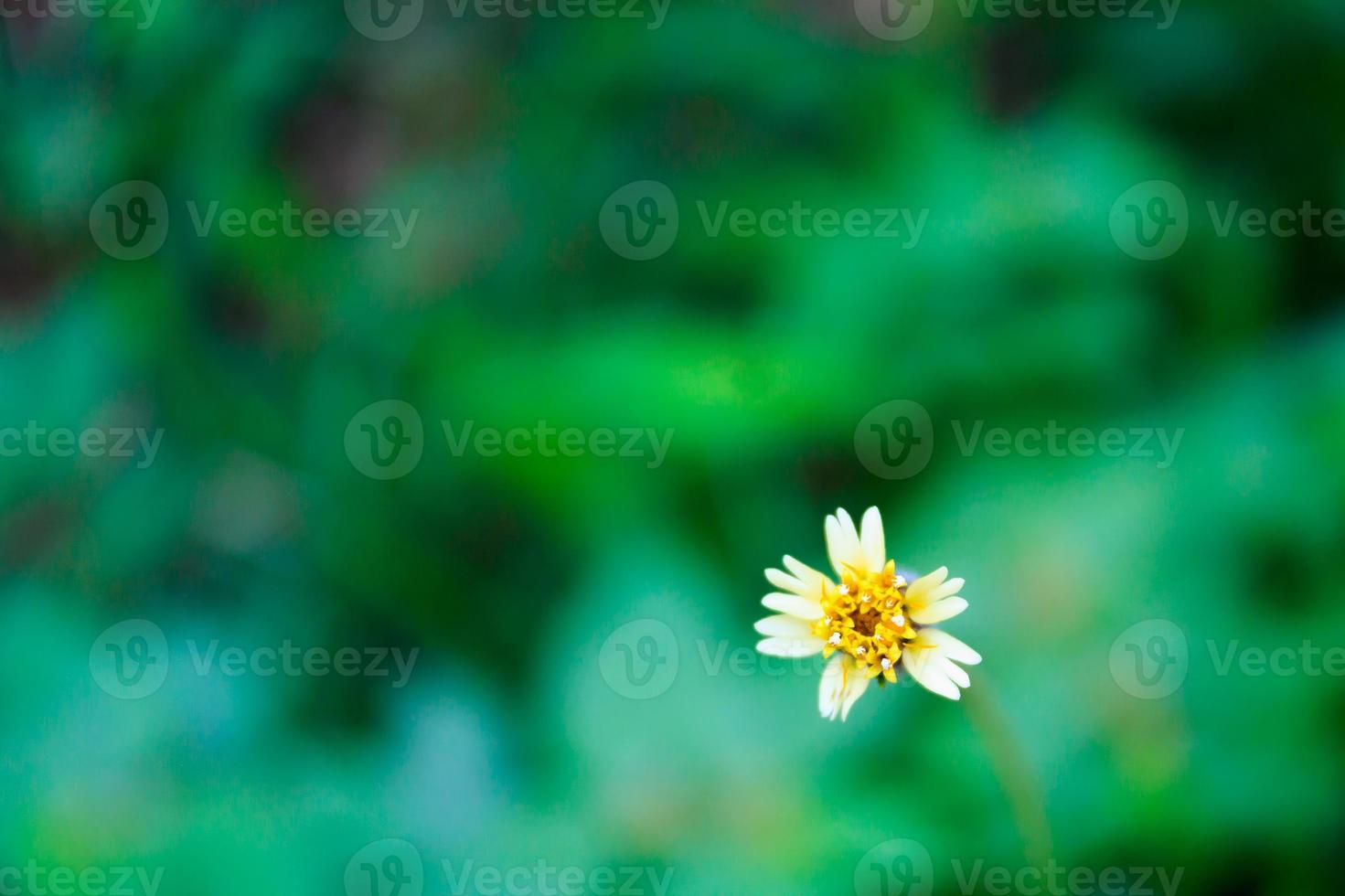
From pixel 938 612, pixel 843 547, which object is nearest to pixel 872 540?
pixel 843 547

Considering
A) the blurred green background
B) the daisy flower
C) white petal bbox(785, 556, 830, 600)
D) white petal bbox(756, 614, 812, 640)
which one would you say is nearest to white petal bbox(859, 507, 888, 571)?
the daisy flower

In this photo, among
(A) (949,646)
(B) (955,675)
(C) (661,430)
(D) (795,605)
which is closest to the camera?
(B) (955,675)

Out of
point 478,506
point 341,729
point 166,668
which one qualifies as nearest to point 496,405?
point 478,506

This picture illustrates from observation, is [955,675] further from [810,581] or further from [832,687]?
[810,581]

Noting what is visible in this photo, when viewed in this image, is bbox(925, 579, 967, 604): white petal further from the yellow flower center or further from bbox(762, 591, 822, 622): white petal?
bbox(762, 591, 822, 622): white petal

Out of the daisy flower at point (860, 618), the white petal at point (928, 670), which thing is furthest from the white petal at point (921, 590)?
the white petal at point (928, 670)
